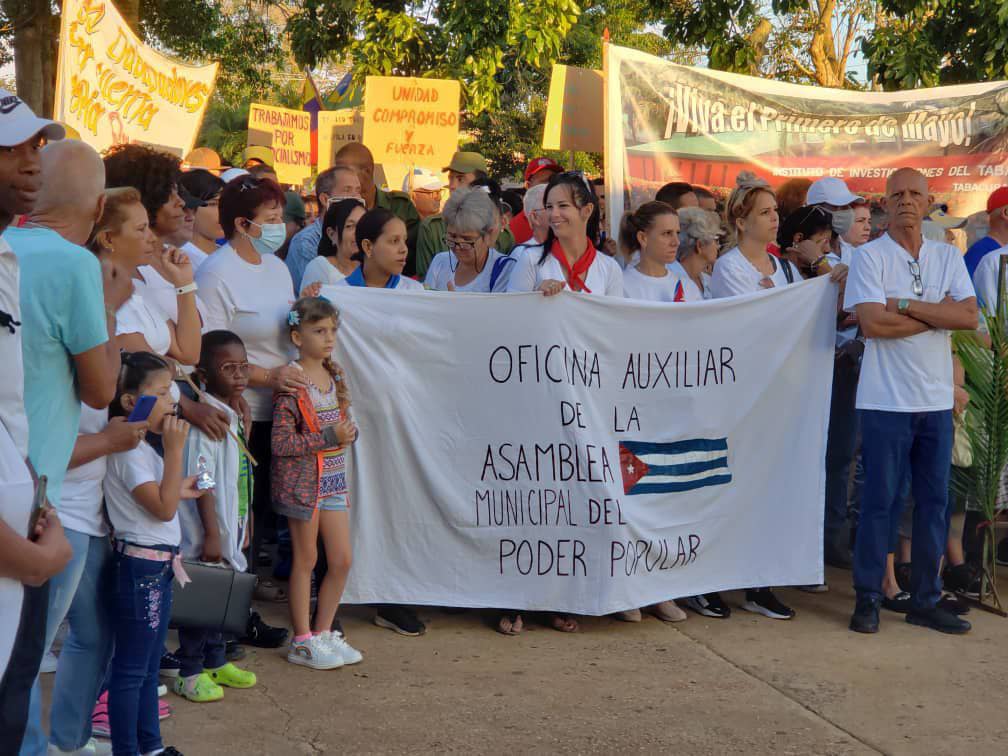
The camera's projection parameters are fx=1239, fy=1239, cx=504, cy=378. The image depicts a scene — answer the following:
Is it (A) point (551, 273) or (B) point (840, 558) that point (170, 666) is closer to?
(A) point (551, 273)

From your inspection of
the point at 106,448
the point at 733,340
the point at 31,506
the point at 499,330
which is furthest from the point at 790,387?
the point at 31,506

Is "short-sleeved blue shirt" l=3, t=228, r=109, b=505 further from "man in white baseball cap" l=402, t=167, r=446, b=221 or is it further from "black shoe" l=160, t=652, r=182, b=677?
"man in white baseball cap" l=402, t=167, r=446, b=221

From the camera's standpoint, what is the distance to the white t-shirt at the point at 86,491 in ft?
11.4

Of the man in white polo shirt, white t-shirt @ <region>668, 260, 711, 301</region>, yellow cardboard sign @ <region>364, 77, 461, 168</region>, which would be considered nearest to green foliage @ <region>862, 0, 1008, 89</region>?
yellow cardboard sign @ <region>364, 77, 461, 168</region>

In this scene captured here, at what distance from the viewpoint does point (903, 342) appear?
219 inches

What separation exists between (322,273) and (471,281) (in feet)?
2.49

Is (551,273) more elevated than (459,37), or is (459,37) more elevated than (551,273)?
(459,37)

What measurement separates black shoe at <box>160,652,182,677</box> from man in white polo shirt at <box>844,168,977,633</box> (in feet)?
9.74

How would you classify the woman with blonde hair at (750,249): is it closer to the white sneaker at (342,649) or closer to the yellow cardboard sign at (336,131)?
the white sneaker at (342,649)

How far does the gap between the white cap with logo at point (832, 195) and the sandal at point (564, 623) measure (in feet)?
10.3

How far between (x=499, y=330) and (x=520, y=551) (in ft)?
3.21

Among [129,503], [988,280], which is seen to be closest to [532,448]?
[129,503]

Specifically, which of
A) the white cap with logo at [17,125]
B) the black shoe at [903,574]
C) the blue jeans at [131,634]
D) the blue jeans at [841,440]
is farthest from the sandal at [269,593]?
the white cap with logo at [17,125]

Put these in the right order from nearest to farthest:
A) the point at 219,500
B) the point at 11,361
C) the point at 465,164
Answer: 1. the point at 11,361
2. the point at 219,500
3. the point at 465,164
